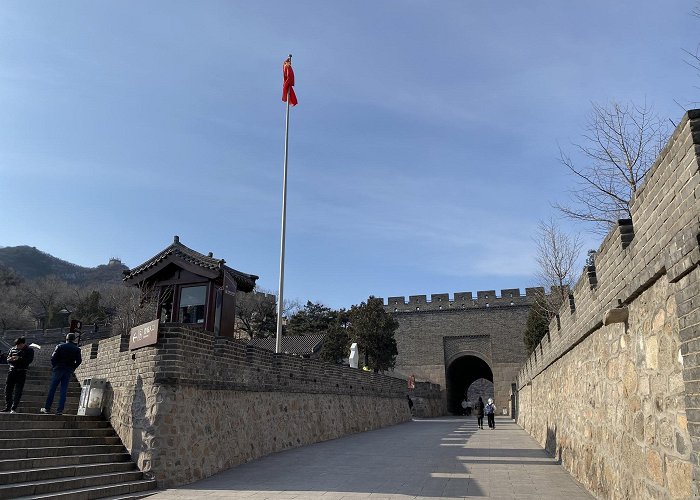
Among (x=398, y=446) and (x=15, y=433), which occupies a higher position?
(x=15, y=433)

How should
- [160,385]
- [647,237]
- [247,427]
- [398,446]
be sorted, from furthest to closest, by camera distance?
[398,446]
[247,427]
[160,385]
[647,237]

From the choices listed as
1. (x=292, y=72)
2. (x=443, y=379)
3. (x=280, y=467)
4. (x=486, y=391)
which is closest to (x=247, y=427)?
(x=280, y=467)

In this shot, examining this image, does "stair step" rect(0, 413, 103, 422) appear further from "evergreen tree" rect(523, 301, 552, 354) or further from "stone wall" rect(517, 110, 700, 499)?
"evergreen tree" rect(523, 301, 552, 354)

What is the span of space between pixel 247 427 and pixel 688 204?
372 inches

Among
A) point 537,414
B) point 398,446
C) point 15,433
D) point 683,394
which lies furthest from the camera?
point 537,414

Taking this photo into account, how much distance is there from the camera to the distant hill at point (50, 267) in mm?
107562

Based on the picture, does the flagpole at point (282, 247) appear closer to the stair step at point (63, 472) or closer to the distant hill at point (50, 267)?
the stair step at point (63, 472)

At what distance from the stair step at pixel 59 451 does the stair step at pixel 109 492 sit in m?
1.05

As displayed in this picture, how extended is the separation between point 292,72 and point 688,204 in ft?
A: 58.3

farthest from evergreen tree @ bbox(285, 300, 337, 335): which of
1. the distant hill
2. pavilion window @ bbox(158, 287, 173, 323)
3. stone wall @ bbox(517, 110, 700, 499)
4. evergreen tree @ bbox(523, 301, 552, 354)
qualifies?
the distant hill

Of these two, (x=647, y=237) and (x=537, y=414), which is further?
(x=537, y=414)

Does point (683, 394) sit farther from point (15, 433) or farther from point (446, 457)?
point (15, 433)

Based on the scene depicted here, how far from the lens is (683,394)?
11.9ft

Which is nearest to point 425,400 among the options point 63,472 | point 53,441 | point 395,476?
point 395,476
